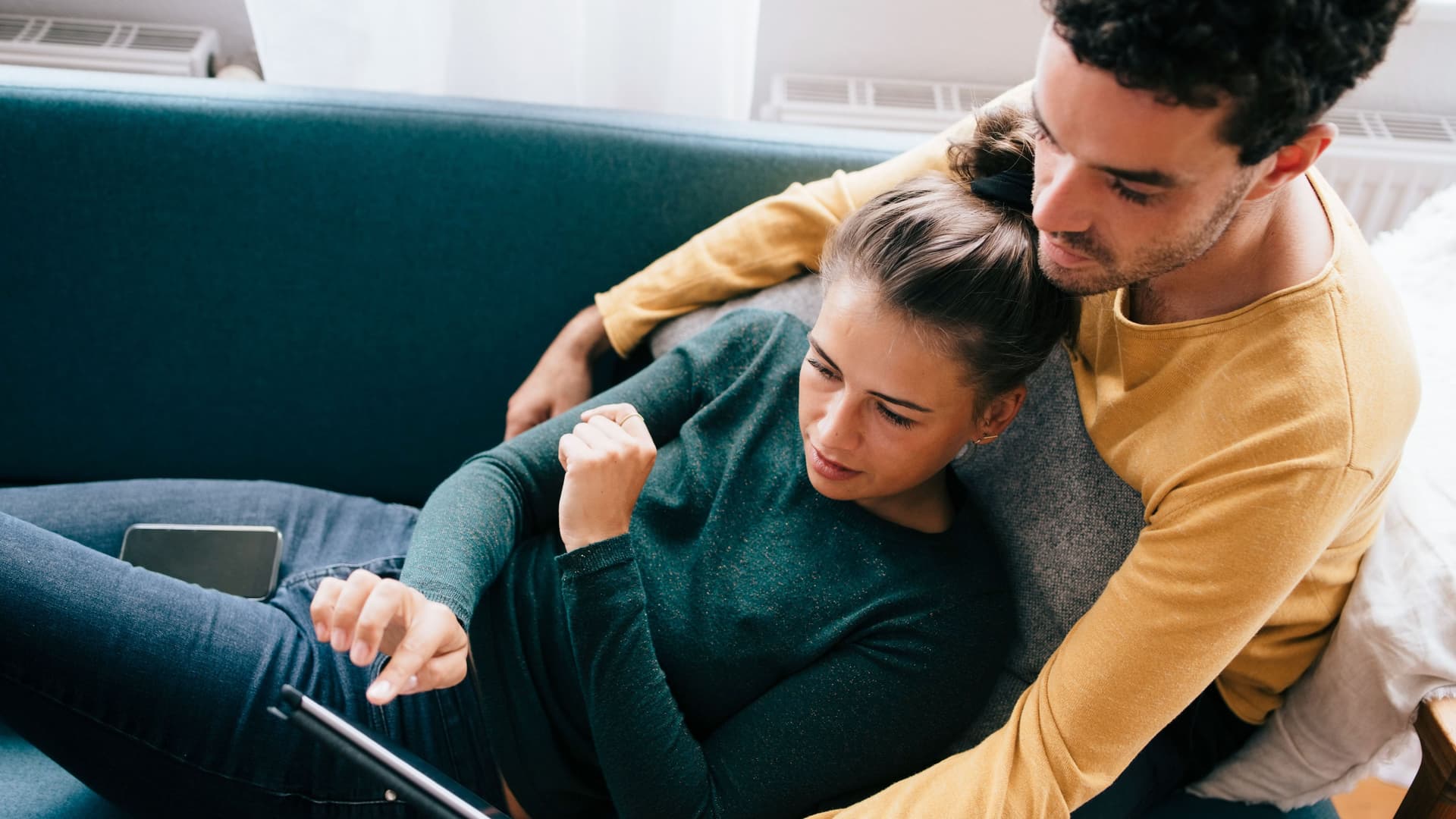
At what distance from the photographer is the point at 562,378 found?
1318 mm

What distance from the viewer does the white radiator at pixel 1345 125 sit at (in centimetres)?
169

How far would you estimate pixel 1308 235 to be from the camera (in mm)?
832

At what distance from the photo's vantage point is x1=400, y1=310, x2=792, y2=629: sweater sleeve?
953 millimetres

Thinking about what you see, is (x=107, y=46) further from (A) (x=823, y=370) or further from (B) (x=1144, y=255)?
(B) (x=1144, y=255)

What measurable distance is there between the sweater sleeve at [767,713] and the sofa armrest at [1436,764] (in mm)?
358

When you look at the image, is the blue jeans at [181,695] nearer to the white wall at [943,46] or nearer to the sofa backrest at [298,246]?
the sofa backrest at [298,246]

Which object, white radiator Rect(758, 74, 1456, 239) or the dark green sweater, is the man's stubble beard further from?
white radiator Rect(758, 74, 1456, 239)

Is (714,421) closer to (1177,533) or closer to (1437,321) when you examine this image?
(1177,533)

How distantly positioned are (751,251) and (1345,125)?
114 cm

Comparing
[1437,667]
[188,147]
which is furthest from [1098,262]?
[188,147]

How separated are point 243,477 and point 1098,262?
1193 millimetres

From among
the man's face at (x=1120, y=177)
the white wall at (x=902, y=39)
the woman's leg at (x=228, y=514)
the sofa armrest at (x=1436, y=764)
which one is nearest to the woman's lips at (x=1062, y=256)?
the man's face at (x=1120, y=177)

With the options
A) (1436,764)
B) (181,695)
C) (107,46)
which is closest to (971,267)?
(1436,764)

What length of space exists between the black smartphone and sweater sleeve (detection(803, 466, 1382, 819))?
2.25 feet
